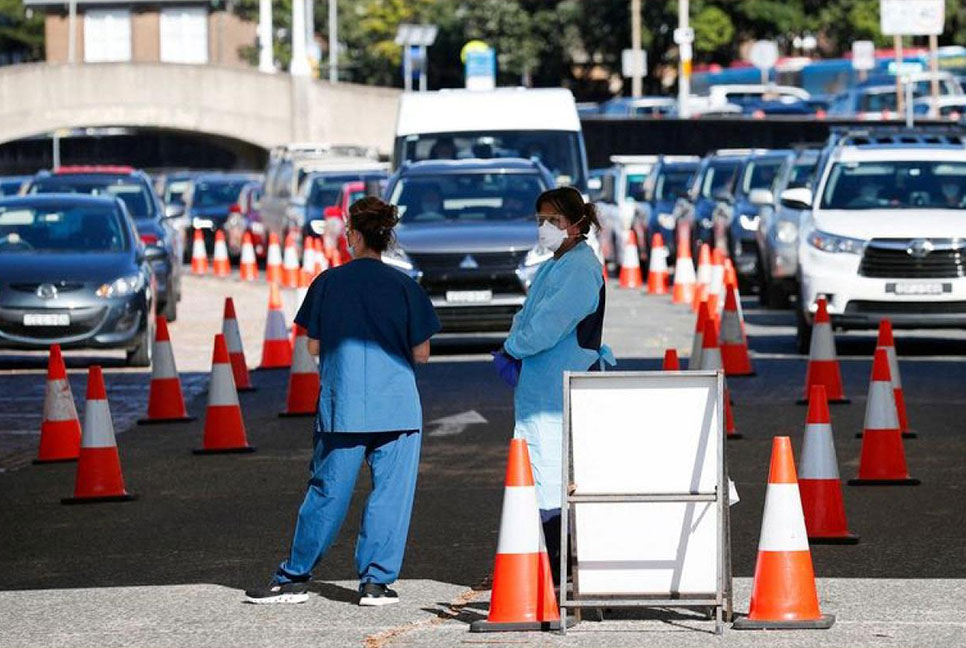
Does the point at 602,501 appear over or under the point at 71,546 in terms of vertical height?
over

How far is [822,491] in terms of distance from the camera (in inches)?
435

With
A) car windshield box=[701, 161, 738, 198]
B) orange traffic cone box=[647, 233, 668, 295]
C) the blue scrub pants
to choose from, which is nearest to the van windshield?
orange traffic cone box=[647, 233, 668, 295]

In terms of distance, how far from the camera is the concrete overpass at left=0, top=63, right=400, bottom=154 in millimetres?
71312

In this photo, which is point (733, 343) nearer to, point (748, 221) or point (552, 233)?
point (552, 233)

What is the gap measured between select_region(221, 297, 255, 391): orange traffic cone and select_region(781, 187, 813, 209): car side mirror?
5514 mm

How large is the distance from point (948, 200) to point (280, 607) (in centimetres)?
1395

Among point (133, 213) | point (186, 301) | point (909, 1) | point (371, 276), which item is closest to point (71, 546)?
point (371, 276)

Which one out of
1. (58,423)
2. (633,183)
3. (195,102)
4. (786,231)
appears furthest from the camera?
(195,102)

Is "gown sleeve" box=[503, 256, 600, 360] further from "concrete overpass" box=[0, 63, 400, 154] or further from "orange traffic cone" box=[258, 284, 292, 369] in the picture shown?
"concrete overpass" box=[0, 63, 400, 154]

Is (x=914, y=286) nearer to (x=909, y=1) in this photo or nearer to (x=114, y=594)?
(x=114, y=594)

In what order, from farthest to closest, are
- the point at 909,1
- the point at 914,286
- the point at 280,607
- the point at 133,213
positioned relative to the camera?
the point at 909,1 → the point at 133,213 → the point at 914,286 → the point at 280,607

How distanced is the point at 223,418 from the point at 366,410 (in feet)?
18.3

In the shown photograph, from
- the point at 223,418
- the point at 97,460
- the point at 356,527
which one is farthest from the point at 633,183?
the point at 356,527

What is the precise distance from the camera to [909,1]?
39250mm
